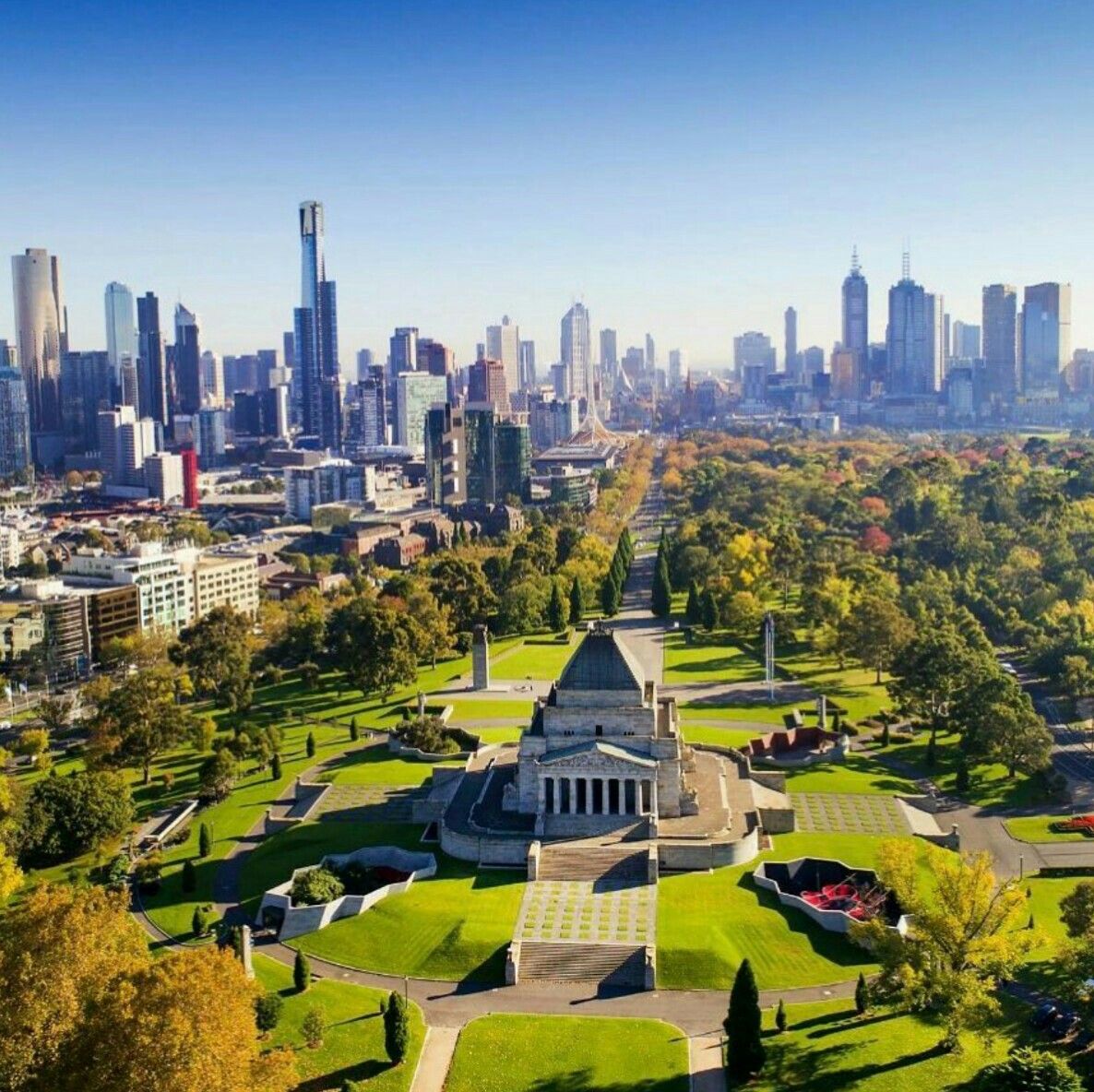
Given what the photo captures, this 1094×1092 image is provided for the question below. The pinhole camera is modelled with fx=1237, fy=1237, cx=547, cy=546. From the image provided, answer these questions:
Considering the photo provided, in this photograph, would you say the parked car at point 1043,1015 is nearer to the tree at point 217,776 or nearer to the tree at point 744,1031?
the tree at point 744,1031

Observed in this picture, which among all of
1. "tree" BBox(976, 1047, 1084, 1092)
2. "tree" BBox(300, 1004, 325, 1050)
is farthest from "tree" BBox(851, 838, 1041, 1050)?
"tree" BBox(300, 1004, 325, 1050)

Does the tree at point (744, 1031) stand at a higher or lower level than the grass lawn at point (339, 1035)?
higher

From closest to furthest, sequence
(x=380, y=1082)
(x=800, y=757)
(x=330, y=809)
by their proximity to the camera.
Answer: (x=380, y=1082)
(x=330, y=809)
(x=800, y=757)

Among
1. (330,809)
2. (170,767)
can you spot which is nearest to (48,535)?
(170,767)

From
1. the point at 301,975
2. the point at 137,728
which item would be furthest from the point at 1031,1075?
the point at 137,728

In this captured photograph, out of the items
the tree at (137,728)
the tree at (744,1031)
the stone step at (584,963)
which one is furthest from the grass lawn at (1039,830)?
the tree at (137,728)

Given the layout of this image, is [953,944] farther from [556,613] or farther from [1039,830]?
[556,613]

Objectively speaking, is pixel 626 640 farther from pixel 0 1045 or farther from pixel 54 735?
pixel 0 1045
